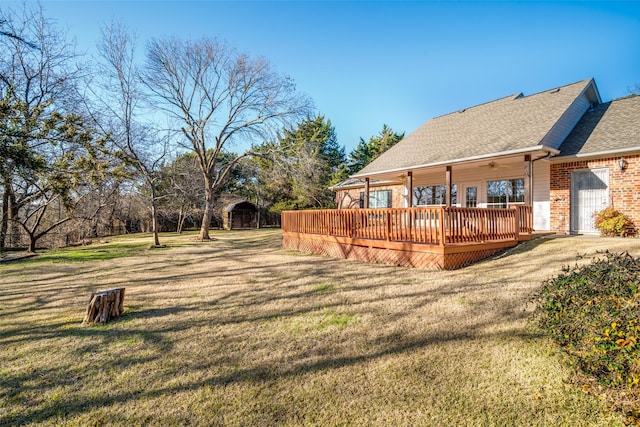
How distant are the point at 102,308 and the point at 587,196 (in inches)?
508

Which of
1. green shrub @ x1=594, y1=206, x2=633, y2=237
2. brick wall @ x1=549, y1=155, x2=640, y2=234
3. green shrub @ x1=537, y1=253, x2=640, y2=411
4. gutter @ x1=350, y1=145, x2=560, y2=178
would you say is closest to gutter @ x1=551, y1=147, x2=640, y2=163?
brick wall @ x1=549, y1=155, x2=640, y2=234

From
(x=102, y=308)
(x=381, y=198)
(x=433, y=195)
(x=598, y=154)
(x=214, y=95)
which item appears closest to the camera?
(x=102, y=308)

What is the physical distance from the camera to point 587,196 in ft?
31.3

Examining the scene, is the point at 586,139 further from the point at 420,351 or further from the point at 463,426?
the point at 463,426

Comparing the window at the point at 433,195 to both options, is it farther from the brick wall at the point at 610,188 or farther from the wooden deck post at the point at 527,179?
the wooden deck post at the point at 527,179

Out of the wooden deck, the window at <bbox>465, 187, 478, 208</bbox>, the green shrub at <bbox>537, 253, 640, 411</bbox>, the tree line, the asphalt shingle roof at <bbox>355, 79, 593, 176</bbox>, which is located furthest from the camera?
the tree line

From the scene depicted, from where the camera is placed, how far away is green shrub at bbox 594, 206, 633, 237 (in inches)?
335

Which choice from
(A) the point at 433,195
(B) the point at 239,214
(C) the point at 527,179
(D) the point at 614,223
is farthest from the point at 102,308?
(B) the point at 239,214

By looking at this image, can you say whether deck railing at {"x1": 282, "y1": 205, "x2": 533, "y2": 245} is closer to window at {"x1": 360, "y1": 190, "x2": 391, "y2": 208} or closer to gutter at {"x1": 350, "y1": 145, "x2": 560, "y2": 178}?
gutter at {"x1": 350, "y1": 145, "x2": 560, "y2": 178}

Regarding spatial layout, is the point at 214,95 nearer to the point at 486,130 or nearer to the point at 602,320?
the point at 486,130

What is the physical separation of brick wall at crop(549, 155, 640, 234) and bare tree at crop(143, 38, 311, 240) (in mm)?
13359

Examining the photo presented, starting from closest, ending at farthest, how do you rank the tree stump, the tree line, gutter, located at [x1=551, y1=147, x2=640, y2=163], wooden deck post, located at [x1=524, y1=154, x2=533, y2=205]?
1. the tree stump
2. gutter, located at [x1=551, y1=147, x2=640, y2=163]
3. wooden deck post, located at [x1=524, y1=154, x2=533, y2=205]
4. the tree line

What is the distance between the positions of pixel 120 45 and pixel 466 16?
1559 centimetres

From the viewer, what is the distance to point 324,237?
34.2 ft
